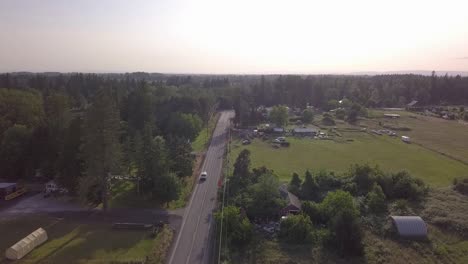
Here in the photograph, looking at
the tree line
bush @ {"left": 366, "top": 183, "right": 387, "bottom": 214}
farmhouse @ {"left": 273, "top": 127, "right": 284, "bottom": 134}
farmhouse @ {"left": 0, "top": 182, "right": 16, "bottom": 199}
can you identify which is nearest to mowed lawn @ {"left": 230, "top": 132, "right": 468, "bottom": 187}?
farmhouse @ {"left": 273, "top": 127, "right": 284, "bottom": 134}

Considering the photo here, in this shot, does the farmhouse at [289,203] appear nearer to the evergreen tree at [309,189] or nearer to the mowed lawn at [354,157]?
the evergreen tree at [309,189]

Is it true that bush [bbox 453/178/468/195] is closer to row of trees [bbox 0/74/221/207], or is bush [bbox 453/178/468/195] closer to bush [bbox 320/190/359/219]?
bush [bbox 320/190/359/219]

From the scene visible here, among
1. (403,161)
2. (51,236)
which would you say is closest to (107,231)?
(51,236)

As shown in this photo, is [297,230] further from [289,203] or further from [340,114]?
[340,114]

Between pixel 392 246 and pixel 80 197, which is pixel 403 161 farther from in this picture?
pixel 80 197

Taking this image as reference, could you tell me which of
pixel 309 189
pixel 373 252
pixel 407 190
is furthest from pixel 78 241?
pixel 407 190
